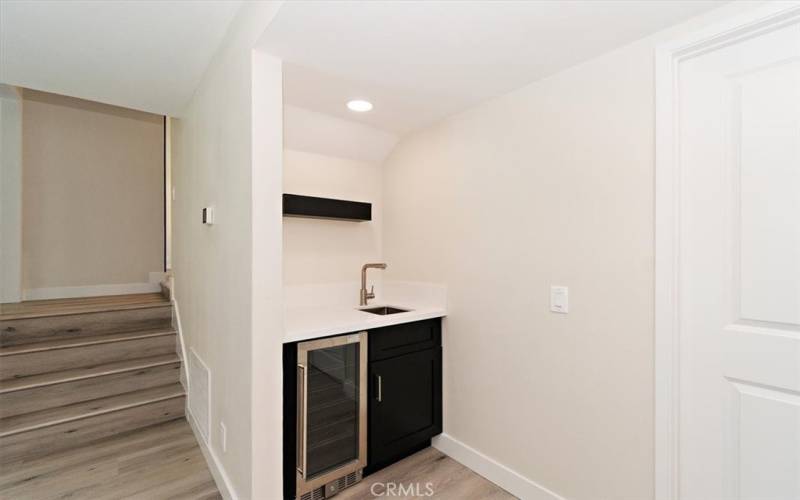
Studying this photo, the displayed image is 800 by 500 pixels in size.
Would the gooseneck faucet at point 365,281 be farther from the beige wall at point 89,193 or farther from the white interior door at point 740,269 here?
the beige wall at point 89,193

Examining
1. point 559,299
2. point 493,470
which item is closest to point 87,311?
point 493,470

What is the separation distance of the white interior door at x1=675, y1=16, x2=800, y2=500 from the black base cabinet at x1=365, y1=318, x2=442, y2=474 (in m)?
1.31

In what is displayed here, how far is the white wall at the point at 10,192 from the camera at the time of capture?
3188 mm

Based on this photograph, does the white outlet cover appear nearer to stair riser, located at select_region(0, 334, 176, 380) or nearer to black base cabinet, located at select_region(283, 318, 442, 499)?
black base cabinet, located at select_region(283, 318, 442, 499)

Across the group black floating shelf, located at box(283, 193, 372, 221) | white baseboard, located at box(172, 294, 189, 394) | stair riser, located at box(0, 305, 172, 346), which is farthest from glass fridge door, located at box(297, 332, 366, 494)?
stair riser, located at box(0, 305, 172, 346)

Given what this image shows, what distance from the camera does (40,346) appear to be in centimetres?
273

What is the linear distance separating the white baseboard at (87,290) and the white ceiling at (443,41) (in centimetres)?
331

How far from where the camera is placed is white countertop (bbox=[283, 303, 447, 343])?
1839 millimetres

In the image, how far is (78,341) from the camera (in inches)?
114

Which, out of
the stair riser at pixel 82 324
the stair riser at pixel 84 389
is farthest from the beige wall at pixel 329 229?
the stair riser at pixel 82 324

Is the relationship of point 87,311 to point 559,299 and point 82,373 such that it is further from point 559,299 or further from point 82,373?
point 559,299

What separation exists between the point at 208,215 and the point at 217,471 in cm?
143

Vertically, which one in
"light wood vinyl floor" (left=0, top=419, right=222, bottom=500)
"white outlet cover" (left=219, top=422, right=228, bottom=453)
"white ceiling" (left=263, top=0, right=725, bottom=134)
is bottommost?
"light wood vinyl floor" (left=0, top=419, right=222, bottom=500)

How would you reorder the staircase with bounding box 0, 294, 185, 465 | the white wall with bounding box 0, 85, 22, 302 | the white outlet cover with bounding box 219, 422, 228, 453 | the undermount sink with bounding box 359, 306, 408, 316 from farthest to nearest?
1. the white wall with bounding box 0, 85, 22, 302
2. the undermount sink with bounding box 359, 306, 408, 316
3. the staircase with bounding box 0, 294, 185, 465
4. the white outlet cover with bounding box 219, 422, 228, 453
